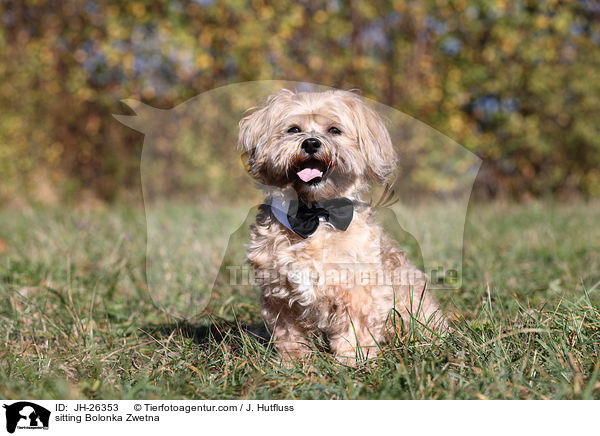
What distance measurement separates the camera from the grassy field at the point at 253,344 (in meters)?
2.07

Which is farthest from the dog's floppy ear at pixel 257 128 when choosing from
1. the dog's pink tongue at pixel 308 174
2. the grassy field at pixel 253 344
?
the grassy field at pixel 253 344

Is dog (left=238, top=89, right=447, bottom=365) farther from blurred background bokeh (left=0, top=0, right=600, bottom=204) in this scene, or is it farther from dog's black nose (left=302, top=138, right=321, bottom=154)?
blurred background bokeh (left=0, top=0, right=600, bottom=204)

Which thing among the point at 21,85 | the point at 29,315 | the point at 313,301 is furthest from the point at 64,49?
the point at 313,301

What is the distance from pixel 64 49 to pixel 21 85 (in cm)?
87

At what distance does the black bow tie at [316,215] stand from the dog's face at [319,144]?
1.7 inches

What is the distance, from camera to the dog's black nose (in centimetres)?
239

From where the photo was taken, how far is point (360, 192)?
2646 mm

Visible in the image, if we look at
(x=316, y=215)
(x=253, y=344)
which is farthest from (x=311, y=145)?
(x=253, y=344)
